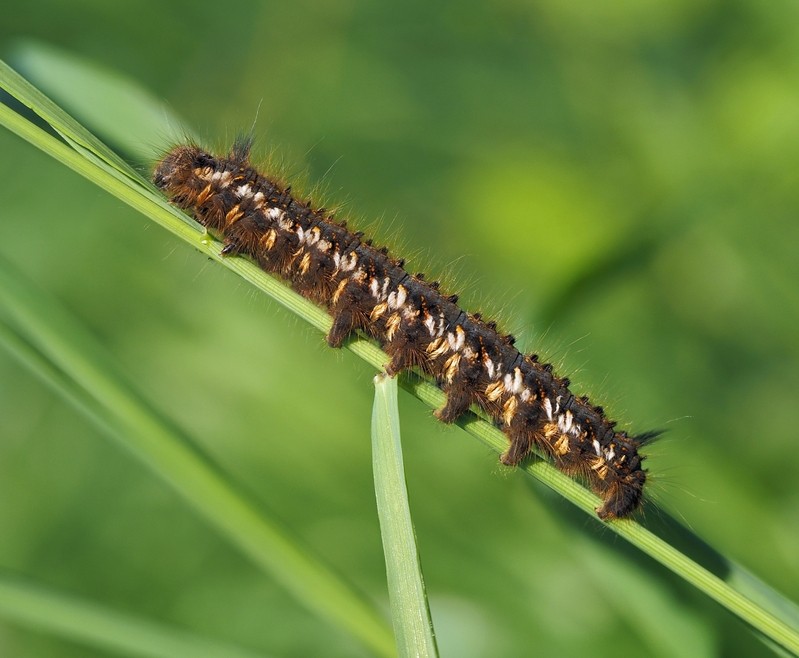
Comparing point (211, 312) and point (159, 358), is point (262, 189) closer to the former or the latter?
point (211, 312)

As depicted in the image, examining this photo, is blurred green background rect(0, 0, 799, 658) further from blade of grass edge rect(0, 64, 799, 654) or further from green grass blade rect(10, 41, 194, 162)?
green grass blade rect(10, 41, 194, 162)

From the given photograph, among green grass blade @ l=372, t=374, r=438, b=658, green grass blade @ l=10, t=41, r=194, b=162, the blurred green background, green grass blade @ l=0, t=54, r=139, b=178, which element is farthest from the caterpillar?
the blurred green background

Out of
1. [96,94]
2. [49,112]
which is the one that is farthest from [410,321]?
[96,94]

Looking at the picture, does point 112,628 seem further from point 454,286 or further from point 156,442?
point 454,286

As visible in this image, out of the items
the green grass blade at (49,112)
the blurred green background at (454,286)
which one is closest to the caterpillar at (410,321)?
the green grass blade at (49,112)

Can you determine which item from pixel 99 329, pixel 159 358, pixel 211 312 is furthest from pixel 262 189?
pixel 99 329

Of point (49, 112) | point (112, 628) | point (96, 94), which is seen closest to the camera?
point (49, 112)

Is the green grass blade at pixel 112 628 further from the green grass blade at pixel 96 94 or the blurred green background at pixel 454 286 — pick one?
the blurred green background at pixel 454 286
